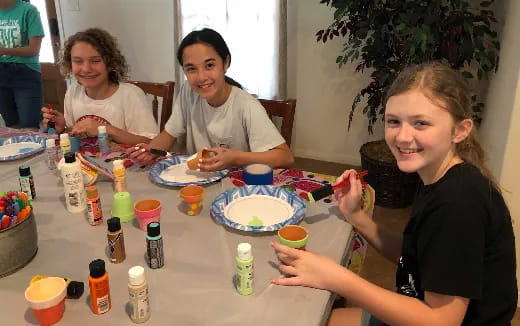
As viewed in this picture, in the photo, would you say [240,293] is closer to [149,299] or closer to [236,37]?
[149,299]

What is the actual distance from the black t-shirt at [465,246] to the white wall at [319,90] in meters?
2.20

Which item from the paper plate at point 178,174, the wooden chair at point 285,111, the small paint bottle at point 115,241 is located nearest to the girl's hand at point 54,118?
the paper plate at point 178,174

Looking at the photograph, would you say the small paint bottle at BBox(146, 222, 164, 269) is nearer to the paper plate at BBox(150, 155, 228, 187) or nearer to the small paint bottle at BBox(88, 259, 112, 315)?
the small paint bottle at BBox(88, 259, 112, 315)

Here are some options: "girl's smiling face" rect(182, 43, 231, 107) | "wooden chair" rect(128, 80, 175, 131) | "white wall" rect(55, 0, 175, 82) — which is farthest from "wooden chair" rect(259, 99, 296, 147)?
"white wall" rect(55, 0, 175, 82)

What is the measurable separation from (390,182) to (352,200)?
1.55 meters

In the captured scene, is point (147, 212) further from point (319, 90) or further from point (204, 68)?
point (319, 90)

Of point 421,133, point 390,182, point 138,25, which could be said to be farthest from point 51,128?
point 138,25

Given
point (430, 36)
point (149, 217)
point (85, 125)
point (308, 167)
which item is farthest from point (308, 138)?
point (149, 217)

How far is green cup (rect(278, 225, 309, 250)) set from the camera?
938 mm

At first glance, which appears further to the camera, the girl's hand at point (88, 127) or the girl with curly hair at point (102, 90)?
the girl with curly hair at point (102, 90)

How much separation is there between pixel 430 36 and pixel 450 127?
138 centimetres

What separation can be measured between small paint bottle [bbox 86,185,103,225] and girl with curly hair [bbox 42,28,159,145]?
781 millimetres

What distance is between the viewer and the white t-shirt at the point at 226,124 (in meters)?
1.64

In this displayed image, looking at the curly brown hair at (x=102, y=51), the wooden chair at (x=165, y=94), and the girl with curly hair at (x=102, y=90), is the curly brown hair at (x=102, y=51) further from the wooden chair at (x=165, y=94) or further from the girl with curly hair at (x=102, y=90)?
the wooden chair at (x=165, y=94)
